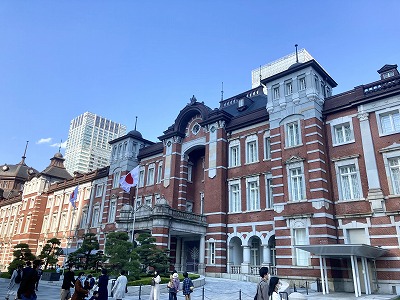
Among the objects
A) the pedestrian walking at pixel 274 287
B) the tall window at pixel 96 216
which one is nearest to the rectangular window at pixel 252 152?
the pedestrian walking at pixel 274 287

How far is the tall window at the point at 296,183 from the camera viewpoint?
21.6m

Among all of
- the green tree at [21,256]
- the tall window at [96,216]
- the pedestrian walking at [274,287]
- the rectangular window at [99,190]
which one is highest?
the rectangular window at [99,190]

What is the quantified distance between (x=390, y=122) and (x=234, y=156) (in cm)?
1198

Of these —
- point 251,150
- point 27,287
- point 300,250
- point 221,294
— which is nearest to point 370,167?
point 300,250

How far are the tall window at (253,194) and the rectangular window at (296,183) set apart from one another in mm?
3619

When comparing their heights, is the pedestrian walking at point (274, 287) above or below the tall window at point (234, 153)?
below

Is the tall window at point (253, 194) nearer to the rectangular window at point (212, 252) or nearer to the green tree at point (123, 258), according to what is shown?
the rectangular window at point (212, 252)

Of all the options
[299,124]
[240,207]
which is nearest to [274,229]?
[240,207]

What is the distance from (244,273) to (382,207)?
10.4 meters

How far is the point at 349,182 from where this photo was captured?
816 inches

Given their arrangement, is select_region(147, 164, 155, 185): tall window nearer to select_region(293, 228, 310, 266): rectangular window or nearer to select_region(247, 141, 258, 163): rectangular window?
select_region(247, 141, 258, 163): rectangular window

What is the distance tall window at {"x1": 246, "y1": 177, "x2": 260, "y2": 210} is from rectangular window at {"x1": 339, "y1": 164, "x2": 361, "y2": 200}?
6394mm

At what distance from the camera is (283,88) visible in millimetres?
24578

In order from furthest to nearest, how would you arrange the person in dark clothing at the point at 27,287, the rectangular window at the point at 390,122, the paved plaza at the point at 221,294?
the rectangular window at the point at 390,122, the paved plaza at the point at 221,294, the person in dark clothing at the point at 27,287
